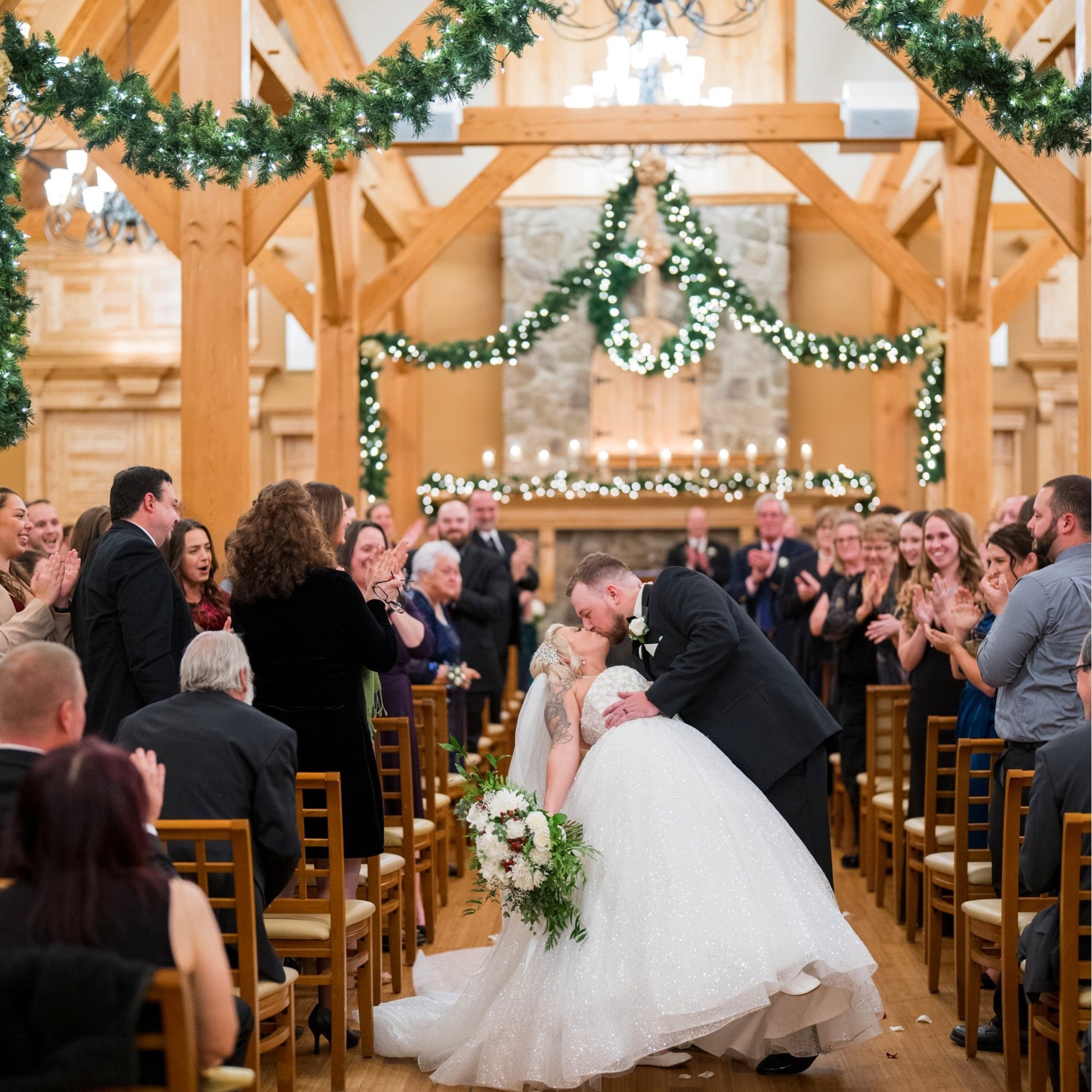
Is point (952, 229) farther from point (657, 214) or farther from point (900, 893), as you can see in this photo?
point (900, 893)

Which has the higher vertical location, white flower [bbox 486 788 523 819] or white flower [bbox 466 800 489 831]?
white flower [bbox 486 788 523 819]

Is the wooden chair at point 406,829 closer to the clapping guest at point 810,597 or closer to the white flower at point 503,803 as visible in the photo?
the white flower at point 503,803

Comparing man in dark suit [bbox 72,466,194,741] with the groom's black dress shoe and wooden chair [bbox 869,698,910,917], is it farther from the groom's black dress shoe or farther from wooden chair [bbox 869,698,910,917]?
wooden chair [bbox 869,698,910,917]

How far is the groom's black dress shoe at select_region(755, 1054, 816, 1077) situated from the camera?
161 inches

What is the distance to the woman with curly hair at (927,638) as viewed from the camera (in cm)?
550

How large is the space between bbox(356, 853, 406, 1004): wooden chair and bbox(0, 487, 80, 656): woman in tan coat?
127cm

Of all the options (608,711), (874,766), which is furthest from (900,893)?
(608,711)

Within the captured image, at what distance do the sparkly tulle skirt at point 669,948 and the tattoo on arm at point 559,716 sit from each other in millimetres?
117

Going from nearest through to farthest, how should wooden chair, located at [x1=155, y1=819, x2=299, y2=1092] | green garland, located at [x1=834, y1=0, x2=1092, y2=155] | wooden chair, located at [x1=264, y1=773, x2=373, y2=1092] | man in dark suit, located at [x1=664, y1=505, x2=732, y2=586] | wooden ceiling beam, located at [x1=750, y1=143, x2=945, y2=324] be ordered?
wooden chair, located at [x1=155, y1=819, x2=299, y2=1092]
wooden chair, located at [x1=264, y1=773, x2=373, y2=1092]
green garland, located at [x1=834, y1=0, x2=1092, y2=155]
wooden ceiling beam, located at [x1=750, y1=143, x2=945, y2=324]
man in dark suit, located at [x1=664, y1=505, x2=732, y2=586]

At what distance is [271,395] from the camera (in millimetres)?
14375

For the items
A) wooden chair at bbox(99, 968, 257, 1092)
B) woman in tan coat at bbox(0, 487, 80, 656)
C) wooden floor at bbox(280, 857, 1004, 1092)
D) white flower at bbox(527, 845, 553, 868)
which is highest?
woman in tan coat at bbox(0, 487, 80, 656)

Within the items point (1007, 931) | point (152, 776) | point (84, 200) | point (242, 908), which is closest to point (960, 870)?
point (1007, 931)

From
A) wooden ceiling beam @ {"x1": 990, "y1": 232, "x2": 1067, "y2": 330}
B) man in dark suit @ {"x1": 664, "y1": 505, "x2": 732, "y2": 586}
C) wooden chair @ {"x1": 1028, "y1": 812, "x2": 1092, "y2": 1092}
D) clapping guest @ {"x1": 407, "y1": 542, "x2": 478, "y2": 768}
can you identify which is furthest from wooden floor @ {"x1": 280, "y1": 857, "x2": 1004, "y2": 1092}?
wooden ceiling beam @ {"x1": 990, "y1": 232, "x2": 1067, "y2": 330}

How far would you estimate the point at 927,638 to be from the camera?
5441 millimetres
